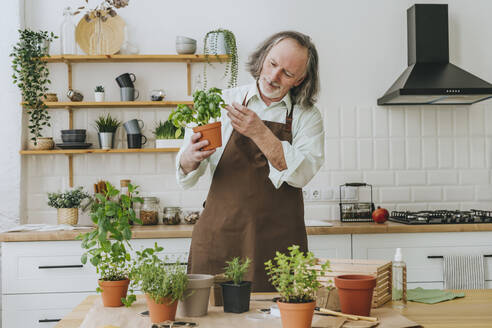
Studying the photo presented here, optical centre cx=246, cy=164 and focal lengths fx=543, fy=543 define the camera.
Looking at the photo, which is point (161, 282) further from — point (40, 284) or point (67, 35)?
point (67, 35)

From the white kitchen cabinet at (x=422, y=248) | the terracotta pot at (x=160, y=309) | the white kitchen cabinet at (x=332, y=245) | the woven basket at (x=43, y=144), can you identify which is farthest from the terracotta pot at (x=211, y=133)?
the woven basket at (x=43, y=144)

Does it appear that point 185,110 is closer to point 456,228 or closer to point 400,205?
point 456,228

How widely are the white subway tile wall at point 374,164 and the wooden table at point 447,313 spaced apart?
224cm

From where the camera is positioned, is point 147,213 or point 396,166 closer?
point 147,213

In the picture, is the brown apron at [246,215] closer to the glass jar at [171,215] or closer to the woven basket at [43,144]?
the glass jar at [171,215]

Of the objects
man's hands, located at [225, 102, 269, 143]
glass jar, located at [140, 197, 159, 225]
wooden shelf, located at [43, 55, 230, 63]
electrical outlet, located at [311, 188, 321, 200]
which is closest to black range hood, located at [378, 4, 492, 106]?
electrical outlet, located at [311, 188, 321, 200]

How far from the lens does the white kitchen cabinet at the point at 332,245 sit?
330cm

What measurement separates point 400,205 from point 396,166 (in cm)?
29

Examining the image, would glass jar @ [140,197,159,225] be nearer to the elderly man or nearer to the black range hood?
the elderly man

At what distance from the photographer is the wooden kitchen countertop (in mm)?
3164

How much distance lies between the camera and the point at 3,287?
3174mm

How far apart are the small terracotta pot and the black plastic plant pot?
9.0 inches

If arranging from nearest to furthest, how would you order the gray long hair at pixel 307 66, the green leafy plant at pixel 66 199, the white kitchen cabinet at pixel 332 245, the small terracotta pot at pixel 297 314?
the small terracotta pot at pixel 297 314 < the gray long hair at pixel 307 66 < the white kitchen cabinet at pixel 332 245 < the green leafy plant at pixel 66 199

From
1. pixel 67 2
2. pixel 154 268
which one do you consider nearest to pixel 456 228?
pixel 154 268
